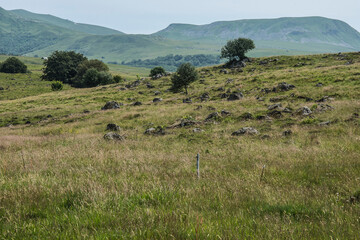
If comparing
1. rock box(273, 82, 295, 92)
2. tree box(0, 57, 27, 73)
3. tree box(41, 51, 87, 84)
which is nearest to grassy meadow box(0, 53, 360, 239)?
rock box(273, 82, 295, 92)

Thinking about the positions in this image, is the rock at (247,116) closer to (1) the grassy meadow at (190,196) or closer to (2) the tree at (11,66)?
(1) the grassy meadow at (190,196)

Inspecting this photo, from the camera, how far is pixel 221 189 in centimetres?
527

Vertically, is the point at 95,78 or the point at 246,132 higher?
the point at 95,78

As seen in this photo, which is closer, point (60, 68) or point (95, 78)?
point (95, 78)

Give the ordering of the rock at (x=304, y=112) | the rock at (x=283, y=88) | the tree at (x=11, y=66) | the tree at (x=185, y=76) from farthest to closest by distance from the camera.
Answer: 1. the tree at (x=11, y=66)
2. the tree at (x=185, y=76)
3. the rock at (x=283, y=88)
4. the rock at (x=304, y=112)

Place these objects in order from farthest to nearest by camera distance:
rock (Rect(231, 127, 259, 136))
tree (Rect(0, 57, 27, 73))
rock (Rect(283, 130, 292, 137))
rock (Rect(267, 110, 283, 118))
→ tree (Rect(0, 57, 27, 73)) → rock (Rect(267, 110, 283, 118)) → rock (Rect(231, 127, 259, 136)) → rock (Rect(283, 130, 292, 137))

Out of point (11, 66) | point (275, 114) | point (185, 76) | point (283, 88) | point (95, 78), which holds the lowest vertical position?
point (275, 114)

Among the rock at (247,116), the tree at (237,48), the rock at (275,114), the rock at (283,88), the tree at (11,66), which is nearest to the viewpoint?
the rock at (275,114)

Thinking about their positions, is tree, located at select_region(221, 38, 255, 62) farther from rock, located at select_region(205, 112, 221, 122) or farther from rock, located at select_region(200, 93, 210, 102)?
rock, located at select_region(205, 112, 221, 122)

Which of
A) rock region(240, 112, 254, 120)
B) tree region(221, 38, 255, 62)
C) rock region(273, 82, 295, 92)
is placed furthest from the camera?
tree region(221, 38, 255, 62)

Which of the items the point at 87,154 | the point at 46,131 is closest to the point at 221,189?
the point at 87,154

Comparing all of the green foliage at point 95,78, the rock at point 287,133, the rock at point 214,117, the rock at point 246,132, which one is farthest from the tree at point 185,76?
the green foliage at point 95,78

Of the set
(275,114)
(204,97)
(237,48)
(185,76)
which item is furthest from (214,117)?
(237,48)

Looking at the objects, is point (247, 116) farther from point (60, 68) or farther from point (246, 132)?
point (60, 68)
